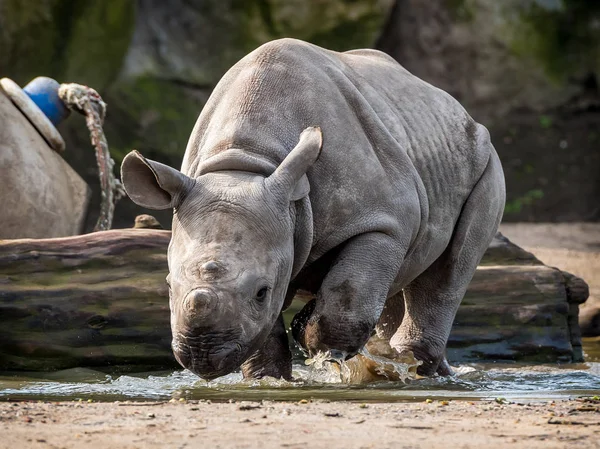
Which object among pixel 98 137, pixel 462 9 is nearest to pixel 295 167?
pixel 98 137

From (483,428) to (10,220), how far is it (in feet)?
17.6

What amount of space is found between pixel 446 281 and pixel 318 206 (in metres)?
1.77

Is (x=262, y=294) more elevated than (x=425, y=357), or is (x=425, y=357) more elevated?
(x=262, y=294)

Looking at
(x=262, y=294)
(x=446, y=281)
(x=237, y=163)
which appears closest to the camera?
(x=262, y=294)

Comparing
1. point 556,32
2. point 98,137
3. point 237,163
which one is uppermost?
point 556,32

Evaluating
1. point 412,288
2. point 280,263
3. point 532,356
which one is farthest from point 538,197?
point 280,263

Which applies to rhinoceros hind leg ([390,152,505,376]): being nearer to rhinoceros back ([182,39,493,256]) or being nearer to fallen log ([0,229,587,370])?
rhinoceros back ([182,39,493,256])

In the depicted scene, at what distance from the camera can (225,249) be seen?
532 cm

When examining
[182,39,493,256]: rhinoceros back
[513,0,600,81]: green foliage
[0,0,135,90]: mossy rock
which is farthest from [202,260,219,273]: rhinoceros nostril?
[513,0,600,81]: green foliage

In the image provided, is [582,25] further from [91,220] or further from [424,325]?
[424,325]

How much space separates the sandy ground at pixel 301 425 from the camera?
4.12 metres

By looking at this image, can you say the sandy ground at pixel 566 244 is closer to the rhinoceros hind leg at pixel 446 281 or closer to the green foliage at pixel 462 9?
the green foliage at pixel 462 9

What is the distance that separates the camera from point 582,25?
656 inches

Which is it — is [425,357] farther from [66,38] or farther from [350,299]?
[66,38]
